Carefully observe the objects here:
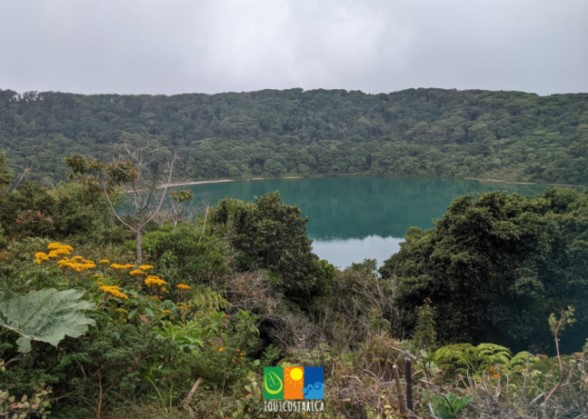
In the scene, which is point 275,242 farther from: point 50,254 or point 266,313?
point 50,254

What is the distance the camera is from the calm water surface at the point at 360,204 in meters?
26.5

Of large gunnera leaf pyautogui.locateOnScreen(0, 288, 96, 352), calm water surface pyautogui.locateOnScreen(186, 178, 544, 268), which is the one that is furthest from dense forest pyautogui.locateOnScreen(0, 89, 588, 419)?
calm water surface pyautogui.locateOnScreen(186, 178, 544, 268)

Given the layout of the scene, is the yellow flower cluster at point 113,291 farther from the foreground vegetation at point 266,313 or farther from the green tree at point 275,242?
the green tree at point 275,242

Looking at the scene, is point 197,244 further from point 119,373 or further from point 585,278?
point 585,278

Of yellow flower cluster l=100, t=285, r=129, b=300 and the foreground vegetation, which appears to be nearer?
the foreground vegetation

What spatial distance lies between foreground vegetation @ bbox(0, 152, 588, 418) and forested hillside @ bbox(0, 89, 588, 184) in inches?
1299

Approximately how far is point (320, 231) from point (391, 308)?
21781mm

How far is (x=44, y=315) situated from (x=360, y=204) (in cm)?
4322

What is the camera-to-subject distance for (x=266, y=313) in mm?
8000

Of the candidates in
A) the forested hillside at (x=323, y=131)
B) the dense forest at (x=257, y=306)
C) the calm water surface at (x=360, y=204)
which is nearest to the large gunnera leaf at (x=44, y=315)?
the dense forest at (x=257, y=306)

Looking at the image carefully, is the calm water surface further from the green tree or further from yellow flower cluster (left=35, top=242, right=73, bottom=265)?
yellow flower cluster (left=35, top=242, right=73, bottom=265)

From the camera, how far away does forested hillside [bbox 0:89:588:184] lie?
180 feet

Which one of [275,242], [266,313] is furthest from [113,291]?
[275,242]

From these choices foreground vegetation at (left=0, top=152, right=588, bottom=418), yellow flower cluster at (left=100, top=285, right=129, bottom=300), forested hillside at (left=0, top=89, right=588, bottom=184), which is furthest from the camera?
forested hillside at (left=0, top=89, right=588, bottom=184)
